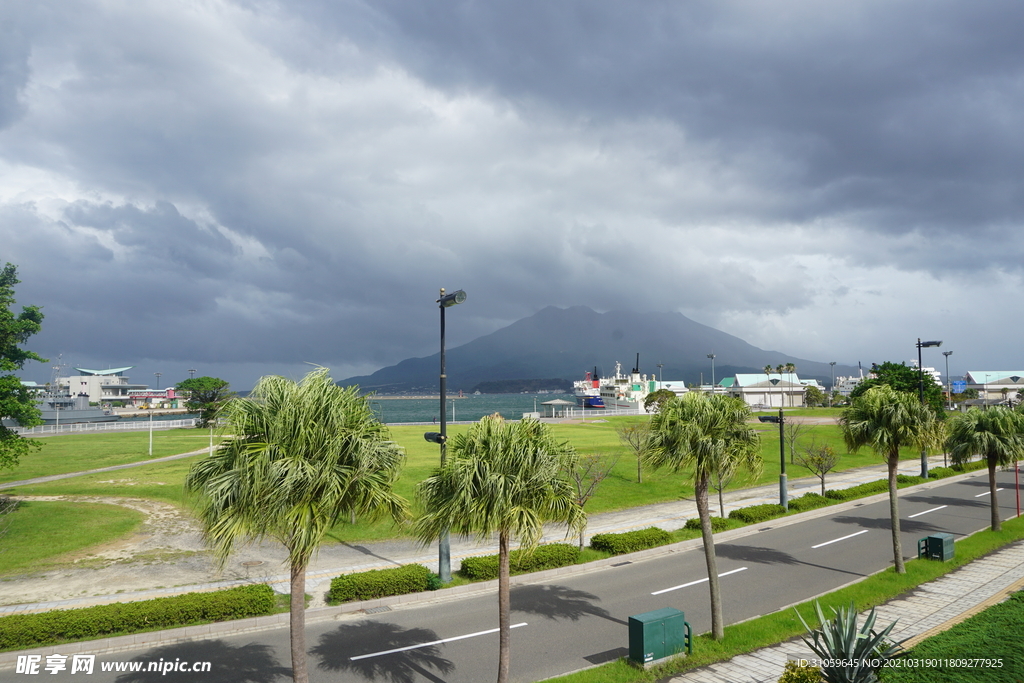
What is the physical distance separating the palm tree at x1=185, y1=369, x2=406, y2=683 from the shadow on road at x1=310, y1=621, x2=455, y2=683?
12.6 ft

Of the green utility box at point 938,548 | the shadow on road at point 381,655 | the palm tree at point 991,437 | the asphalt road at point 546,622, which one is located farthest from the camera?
the palm tree at point 991,437

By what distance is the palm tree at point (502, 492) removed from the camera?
10.0 metres

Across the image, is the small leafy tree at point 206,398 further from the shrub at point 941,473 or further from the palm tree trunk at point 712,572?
the shrub at point 941,473

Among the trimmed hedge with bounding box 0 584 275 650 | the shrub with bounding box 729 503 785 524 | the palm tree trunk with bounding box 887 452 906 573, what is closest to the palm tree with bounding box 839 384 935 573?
the palm tree trunk with bounding box 887 452 906 573

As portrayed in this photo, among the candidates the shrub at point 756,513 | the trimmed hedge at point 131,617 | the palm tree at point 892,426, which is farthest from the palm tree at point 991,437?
the trimmed hedge at point 131,617

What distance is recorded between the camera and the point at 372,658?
13.1 meters

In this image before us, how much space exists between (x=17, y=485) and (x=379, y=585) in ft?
106

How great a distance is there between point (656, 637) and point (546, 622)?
3766mm

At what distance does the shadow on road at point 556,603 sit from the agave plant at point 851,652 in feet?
20.2

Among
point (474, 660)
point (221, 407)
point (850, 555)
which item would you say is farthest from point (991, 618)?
point (221, 407)

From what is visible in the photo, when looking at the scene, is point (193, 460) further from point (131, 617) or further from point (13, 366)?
point (131, 617)

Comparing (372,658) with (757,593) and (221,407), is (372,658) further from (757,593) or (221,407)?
(757,593)

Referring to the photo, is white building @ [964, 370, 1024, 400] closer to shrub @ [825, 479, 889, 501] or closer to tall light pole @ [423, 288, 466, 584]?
shrub @ [825, 479, 889, 501]

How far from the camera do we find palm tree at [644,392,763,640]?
13961 millimetres
